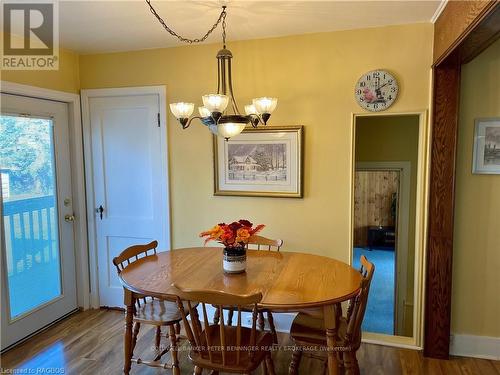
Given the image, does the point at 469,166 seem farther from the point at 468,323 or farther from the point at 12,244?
the point at 12,244

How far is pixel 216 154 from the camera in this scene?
307 centimetres

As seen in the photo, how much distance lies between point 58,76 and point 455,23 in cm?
307

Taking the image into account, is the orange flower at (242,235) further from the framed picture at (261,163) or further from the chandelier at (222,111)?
the framed picture at (261,163)

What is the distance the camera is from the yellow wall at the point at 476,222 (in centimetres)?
249

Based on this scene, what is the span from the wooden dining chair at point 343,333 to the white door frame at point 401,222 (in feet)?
5.97

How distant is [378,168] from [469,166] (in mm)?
1324

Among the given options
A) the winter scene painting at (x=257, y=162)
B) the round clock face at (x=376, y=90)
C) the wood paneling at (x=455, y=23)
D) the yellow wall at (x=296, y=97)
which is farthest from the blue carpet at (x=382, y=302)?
the wood paneling at (x=455, y=23)

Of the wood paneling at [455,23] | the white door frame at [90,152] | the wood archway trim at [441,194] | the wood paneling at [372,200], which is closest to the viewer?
the wood paneling at [455,23]

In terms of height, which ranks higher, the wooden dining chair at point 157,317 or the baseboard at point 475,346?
the wooden dining chair at point 157,317

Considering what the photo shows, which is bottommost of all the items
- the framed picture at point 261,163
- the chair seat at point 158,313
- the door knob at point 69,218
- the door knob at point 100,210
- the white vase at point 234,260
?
the chair seat at point 158,313

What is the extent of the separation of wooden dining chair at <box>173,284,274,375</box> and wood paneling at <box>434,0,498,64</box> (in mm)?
1628

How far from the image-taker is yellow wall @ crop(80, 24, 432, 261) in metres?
2.65

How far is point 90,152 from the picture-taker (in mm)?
3383

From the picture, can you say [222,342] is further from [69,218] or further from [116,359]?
[69,218]
